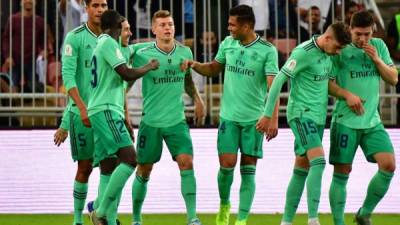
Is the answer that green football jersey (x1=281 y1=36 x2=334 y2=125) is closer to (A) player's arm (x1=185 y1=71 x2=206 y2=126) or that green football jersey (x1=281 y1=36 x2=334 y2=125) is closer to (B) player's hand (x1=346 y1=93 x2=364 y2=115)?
(B) player's hand (x1=346 y1=93 x2=364 y2=115)

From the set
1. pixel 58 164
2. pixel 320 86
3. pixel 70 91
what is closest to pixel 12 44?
pixel 58 164

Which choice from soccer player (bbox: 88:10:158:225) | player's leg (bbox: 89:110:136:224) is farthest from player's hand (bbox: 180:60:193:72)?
player's leg (bbox: 89:110:136:224)

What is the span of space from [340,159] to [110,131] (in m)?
Answer: 2.16

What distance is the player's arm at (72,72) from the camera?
12.8m

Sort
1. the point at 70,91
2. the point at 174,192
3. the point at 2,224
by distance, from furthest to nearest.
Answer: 1. the point at 174,192
2. the point at 2,224
3. the point at 70,91

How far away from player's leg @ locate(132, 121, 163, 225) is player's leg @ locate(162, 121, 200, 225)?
106 millimetres

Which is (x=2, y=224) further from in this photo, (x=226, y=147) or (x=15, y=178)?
(x=226, y=147)

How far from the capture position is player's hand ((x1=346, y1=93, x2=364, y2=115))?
1277cm

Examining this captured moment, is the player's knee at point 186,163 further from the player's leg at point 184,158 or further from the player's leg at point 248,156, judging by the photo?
the player's leg at point 248,156

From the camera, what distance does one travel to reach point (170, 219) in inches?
599

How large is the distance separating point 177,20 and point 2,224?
11.8ft

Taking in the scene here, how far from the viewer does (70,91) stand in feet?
42.3

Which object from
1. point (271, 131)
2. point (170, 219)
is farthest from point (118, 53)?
point (170, 219)

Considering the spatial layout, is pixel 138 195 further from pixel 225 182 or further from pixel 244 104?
pixel 244 104
